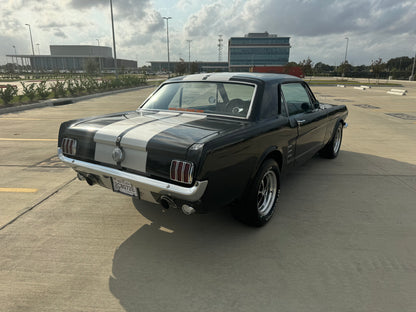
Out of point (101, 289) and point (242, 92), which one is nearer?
point (101, 289)

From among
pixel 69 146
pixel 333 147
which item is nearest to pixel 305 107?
pixel 333 147

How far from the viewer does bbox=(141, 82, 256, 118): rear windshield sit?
3171 millimetres

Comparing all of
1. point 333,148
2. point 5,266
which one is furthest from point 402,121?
point 5,266

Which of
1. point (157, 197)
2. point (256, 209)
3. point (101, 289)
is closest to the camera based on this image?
point (101, 289)

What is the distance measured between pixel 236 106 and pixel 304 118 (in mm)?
1192

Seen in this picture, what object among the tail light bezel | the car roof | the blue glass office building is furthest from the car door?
the blue glass office building

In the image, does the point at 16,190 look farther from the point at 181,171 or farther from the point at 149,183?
the point at 181,171

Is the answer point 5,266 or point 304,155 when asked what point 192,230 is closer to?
point 5,266

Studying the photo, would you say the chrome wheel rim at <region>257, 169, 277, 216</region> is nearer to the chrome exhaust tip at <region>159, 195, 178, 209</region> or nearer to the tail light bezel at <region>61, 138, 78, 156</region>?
the chrome exhaust tip at <region>159, 195, 178, 209</region>

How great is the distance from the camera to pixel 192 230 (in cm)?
307

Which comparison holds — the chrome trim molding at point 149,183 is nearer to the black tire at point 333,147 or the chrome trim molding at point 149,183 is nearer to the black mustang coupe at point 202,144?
the black mustang coupe at point 202,144

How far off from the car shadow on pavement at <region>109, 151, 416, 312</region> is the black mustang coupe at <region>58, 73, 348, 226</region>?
1.33ft

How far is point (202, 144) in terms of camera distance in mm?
2201

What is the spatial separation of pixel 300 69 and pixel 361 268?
1848 inches
